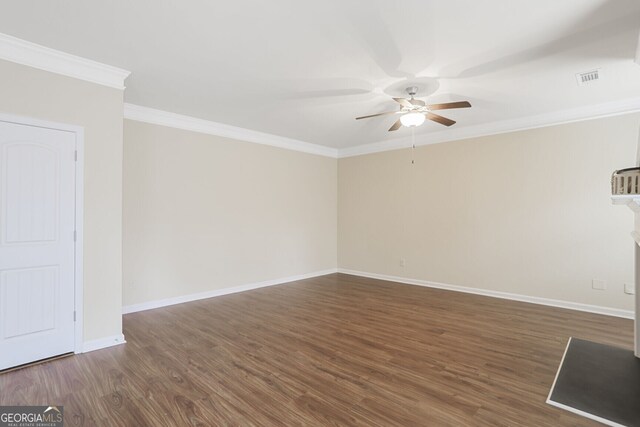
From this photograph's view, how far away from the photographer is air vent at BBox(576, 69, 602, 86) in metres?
3.22

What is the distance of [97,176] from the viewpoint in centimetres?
307

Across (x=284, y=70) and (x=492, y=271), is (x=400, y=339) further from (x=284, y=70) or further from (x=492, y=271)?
(x=284, y=70)

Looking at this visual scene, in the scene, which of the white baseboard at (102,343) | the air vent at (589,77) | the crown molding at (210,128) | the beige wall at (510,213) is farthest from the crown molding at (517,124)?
the white baseboard at (102,343)

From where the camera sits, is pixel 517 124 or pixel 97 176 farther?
pixel 517 124

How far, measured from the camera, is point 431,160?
18.8ft

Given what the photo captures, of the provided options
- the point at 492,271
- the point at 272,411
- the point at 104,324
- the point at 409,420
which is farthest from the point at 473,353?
the point at 104,324

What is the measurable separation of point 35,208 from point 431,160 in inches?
221

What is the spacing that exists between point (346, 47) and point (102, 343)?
3.69 metres

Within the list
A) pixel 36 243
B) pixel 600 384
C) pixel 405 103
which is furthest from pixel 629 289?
pixel 36 243

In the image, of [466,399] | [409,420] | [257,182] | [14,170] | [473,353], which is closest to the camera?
[409,420]

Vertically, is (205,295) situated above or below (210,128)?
below

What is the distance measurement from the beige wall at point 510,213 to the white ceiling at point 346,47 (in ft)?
2.44

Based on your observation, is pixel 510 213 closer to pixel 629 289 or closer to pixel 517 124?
pixel 517 124

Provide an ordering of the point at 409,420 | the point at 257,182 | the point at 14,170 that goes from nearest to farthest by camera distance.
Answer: the point at 409,420
the point at 14,170
the point at 257,182
